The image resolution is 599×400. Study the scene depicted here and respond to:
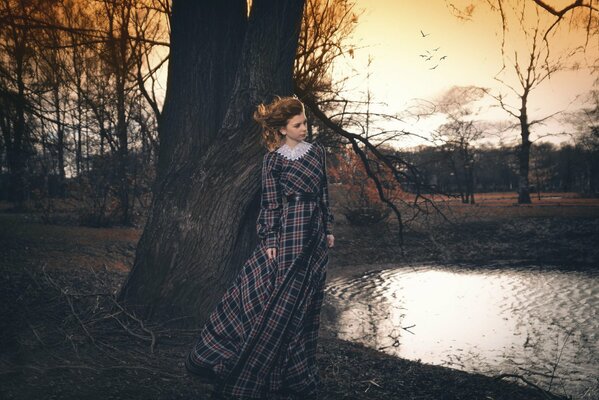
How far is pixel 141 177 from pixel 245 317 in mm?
10482

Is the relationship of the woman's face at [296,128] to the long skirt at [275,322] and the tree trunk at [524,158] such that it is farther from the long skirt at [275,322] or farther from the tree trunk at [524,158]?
the tree trunk at [524,158]

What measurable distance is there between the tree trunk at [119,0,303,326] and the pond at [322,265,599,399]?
2.79 metres

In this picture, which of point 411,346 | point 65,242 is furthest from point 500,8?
point 65,242

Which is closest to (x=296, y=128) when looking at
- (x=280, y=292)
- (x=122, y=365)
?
(x=280, y=292)

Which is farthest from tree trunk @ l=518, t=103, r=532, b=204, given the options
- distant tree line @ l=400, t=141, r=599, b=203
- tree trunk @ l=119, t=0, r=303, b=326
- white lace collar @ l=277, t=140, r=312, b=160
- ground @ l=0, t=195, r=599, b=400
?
white lace collar @ l=277, t=140, r=312, b=160

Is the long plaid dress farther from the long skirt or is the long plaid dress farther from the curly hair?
the curly hair

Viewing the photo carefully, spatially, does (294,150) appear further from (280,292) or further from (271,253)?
(280,292)

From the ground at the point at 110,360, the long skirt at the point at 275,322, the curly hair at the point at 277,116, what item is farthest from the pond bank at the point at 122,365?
the curly hair at the point at 277,116

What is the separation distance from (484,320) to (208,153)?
5.36 metres

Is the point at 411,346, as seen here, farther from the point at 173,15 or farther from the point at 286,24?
the point at 173,15

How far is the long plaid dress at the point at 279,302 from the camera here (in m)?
3.09

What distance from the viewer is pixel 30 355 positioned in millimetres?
3551

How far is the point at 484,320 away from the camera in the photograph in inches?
290

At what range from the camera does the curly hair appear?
3.29 meters
